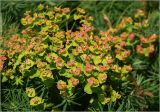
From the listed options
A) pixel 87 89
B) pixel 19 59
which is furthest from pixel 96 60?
pixel 19 59

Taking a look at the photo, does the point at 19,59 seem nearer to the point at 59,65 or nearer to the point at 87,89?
the point at 59,65

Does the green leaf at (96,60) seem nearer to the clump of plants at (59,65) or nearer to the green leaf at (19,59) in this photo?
the clump of plants at (59,65)

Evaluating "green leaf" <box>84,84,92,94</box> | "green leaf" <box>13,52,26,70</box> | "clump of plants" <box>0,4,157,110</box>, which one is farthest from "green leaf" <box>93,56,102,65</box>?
"green leaf" <box>13,52,26,70</box>

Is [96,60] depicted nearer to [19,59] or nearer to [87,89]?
[87,89]

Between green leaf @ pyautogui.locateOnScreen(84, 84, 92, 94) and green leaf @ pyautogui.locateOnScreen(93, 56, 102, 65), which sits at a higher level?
green leaf @ pyautogui.locateOnScreen(93, 56, 102, 65)

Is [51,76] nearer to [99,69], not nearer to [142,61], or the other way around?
[99,69]

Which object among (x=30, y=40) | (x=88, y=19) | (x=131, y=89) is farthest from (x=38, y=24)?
(x=131, y=89)

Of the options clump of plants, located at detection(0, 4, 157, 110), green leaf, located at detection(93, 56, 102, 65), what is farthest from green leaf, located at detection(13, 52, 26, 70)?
green leaf, located at detection(93, 56, 102, 65)

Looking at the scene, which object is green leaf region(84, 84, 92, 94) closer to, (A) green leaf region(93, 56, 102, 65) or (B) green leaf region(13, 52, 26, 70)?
(A) green leaf region(93, 56, 102, 65)

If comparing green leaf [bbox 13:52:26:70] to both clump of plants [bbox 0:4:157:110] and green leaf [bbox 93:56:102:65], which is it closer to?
clump of plants [bbox 0:4:157:110]

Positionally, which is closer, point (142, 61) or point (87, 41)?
point (87, 41)

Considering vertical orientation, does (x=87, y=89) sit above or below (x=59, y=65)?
below
